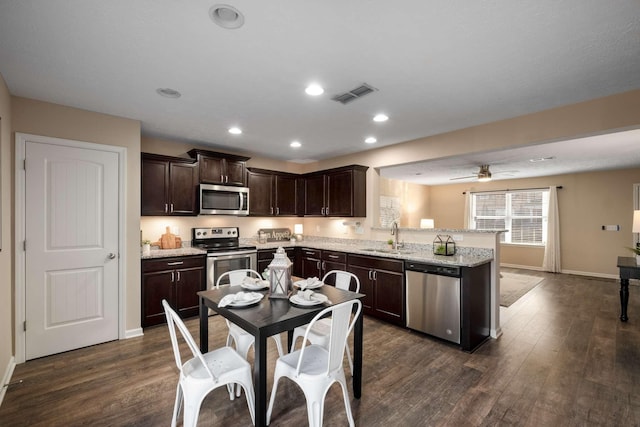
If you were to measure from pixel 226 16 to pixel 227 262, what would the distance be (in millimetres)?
3220

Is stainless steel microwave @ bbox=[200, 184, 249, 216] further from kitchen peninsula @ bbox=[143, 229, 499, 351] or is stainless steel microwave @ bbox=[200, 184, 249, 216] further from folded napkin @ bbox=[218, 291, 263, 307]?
folded napkin @ bbox=[218, 291, 263, 307]

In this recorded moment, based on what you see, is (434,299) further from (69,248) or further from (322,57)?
(69,248)

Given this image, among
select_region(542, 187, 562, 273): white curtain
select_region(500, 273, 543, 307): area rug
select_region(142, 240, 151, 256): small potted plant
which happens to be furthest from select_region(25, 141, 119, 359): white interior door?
select_region(542, 187, 562, 273): white curtain

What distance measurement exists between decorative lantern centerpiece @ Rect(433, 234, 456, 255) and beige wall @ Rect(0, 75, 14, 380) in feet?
14.3

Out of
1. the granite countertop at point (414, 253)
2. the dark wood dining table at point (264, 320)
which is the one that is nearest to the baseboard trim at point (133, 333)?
the granite countertop at point (414, 253)

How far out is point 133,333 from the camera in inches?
132

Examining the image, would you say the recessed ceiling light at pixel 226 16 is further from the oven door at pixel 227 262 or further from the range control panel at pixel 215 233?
the range control panel at pixel 215 233

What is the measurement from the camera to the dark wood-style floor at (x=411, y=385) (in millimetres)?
2023

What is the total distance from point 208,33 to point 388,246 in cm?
359

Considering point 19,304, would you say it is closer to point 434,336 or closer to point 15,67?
point 15,67

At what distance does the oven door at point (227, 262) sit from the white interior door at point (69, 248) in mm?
1065

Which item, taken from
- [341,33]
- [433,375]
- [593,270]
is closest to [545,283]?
[593,270]

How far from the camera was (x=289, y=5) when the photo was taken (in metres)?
1.56

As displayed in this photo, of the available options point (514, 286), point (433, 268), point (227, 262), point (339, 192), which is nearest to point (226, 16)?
point (433, 268)
